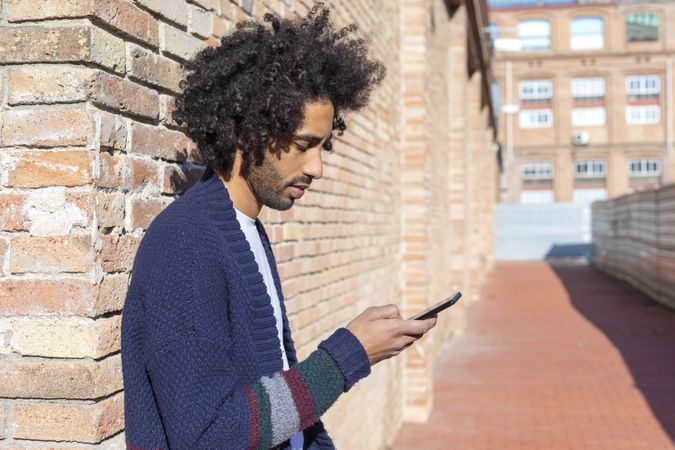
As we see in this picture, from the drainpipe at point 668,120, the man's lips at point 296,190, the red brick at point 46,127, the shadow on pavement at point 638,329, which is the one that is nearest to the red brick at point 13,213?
the red brick at point 46,127

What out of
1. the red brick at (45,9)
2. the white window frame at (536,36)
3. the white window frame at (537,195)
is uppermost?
the white window frame at (536,36)

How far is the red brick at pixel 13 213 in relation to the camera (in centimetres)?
195

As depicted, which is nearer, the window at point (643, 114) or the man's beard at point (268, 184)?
the man's beard at point (268, 184)

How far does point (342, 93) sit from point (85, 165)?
2.18 ft

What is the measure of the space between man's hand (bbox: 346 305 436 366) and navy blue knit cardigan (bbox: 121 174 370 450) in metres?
0.03

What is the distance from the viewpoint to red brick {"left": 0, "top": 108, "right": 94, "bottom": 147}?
1.91 meters

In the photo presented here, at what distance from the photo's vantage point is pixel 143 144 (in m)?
2.22

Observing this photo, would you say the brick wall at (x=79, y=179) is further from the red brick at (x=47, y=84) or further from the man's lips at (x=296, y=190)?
the man's lips at (x=296, y=190)

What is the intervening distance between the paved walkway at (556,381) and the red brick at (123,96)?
203 inches

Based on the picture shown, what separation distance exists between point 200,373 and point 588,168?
52913 millimetres

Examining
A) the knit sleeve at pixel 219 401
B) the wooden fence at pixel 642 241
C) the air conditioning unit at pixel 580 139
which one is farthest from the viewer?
the air conditioning unit at pixel 580 139

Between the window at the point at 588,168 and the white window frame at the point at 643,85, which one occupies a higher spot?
the white window frame at the point at 643,85

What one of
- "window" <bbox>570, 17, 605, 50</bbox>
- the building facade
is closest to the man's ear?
the building facade

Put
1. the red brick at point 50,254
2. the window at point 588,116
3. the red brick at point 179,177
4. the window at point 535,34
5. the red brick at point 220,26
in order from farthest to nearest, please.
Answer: the window at point 535,34 < the window at point 588,116 < the red brick at point 220,26 < the red brick at point 179,177 < the red brick at point 50,254
